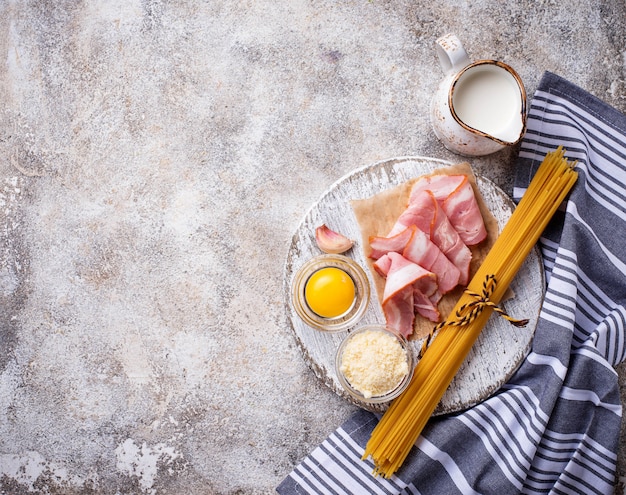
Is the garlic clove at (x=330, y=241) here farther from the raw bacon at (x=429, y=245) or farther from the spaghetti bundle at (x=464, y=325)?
the spaghetti bundle at (x=464, y=325)

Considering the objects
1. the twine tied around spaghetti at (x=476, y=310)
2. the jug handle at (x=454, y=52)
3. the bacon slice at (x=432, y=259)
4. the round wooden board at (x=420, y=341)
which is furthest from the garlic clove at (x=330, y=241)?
the jug handle at (x=454, y=52)

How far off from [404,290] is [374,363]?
0.19m

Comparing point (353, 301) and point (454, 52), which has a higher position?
point (454, 52)

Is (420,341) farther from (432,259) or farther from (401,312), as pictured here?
(432,259)

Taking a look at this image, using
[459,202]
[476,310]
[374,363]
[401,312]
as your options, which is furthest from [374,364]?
[459,202]

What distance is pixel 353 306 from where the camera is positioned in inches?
48.6

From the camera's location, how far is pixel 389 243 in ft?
4.10

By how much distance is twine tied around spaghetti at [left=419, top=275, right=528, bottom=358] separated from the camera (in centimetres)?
122

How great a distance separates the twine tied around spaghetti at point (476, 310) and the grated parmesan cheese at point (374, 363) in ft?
0.30

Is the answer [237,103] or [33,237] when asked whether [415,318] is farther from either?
[33,237]

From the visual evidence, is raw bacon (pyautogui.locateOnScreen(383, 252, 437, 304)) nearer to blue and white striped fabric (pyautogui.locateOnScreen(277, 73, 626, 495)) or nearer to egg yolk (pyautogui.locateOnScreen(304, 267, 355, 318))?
egg yolk (pyautogui.locateOnScreen(304, 267, 355, 318))

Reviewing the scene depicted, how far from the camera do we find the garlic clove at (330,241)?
1.26 m

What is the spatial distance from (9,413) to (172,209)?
77 centimetres

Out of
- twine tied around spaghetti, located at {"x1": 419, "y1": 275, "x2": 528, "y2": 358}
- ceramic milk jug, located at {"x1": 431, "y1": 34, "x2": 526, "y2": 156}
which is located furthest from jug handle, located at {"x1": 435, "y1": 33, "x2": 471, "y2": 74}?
twine tied around spaghetti, located at {"x1": 419, "y1": 275, "x2": 528, "y2": 358}
